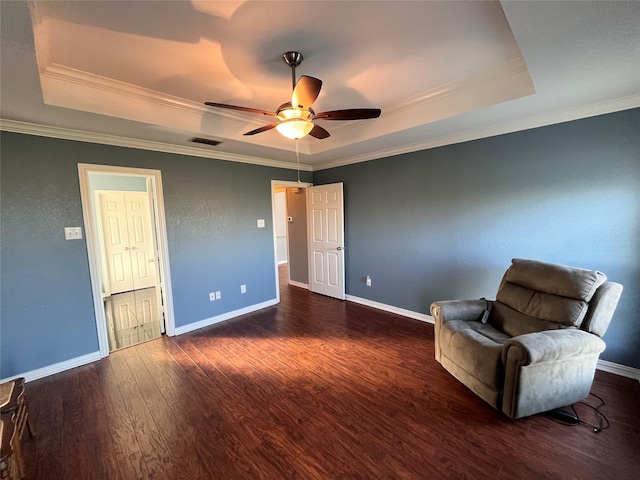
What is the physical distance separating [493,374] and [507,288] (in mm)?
997

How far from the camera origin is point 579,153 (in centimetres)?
257

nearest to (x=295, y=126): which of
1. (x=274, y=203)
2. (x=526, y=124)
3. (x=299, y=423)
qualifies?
(x=299, y=423)

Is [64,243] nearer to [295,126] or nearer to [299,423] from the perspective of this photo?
[295,126]

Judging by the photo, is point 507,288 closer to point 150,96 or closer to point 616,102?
point 616,102

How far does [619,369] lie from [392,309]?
2327 millimetres

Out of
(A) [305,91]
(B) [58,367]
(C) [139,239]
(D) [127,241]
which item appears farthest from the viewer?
(C) [139,239]

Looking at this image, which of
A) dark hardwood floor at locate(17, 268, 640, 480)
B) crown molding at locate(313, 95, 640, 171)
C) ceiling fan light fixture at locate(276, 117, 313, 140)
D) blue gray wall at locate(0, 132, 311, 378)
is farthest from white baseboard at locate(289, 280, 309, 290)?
ceiling fan light fixture at locate(276, 117, 313, 140)

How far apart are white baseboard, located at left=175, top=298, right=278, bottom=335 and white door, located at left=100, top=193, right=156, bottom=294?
2.22 m

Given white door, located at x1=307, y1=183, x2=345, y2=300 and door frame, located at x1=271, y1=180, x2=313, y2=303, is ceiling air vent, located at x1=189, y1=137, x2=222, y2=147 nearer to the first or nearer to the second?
door frame, located at x1=271, y1=180, x2=313, y2=303

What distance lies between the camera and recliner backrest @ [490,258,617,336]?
2139mm

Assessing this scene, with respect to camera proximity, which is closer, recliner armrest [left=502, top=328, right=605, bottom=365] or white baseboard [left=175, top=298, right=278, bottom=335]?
recliner armrest [left=502, top=328, right=605, bottom=365]

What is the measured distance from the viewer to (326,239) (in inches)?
192

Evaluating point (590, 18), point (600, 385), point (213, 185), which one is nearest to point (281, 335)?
point (213, 185)

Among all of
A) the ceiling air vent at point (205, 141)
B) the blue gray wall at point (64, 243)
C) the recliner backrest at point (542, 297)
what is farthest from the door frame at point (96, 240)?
the recliner backrest at point (542, 297)
